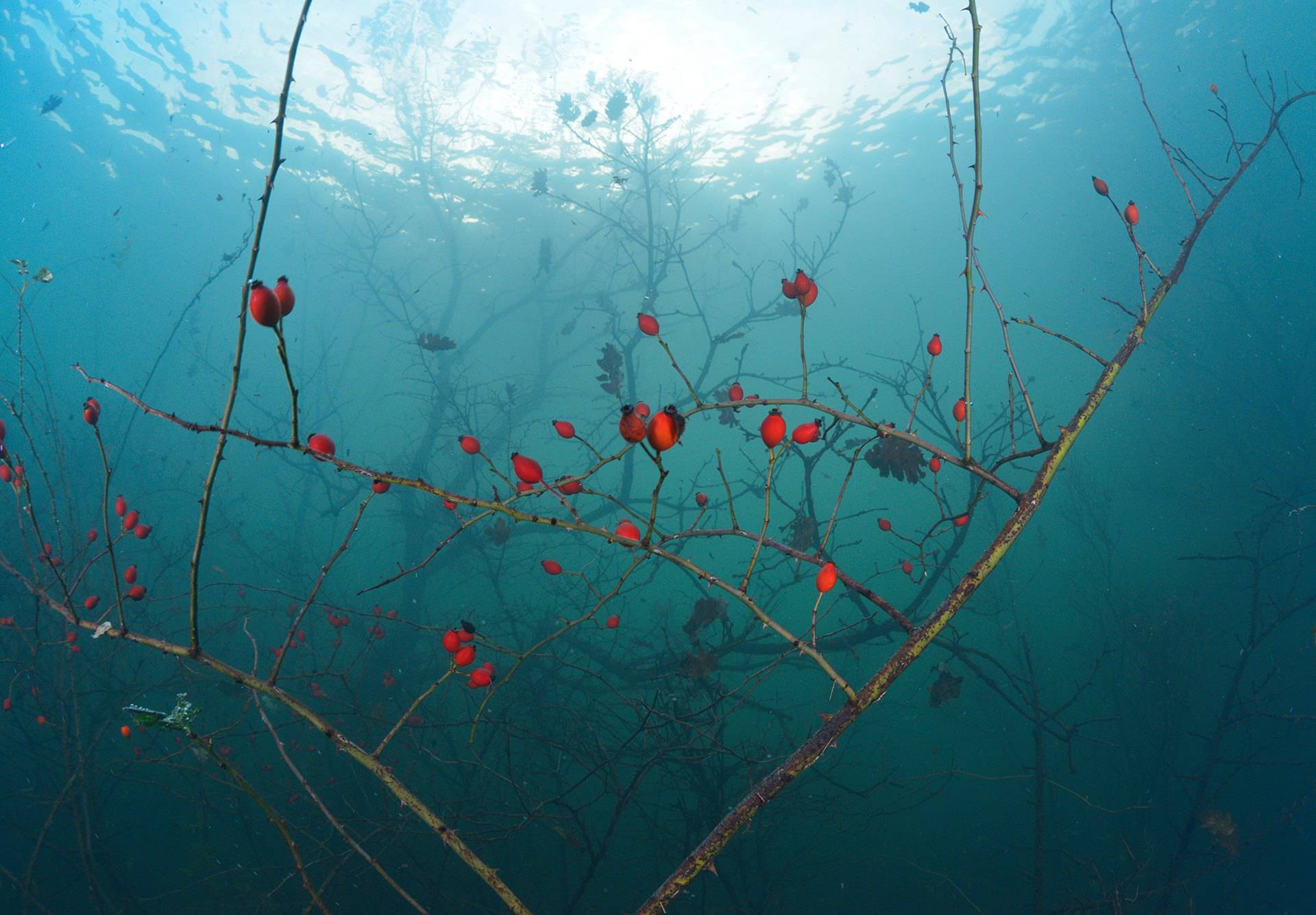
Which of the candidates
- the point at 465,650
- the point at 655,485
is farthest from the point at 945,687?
the point at 465,650

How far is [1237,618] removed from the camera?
18438 millimetres

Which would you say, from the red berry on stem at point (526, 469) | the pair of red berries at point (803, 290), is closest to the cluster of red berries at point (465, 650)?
the red berry on stem at point (526, 469)

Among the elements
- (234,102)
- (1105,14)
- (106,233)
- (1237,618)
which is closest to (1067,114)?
(1105,14)

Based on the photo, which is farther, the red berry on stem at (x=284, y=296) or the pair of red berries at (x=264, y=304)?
the red berry on stem at (x=284, y=296)

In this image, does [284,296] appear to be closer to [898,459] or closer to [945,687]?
[898,459]

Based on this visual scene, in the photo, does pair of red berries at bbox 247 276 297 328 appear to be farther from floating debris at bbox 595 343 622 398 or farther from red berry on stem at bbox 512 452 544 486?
floating debris at bbox 595 343 622 398

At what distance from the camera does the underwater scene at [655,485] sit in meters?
2.06

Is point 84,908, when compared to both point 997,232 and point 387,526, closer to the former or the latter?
point 387,526

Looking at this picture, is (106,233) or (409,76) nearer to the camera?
(409,76)

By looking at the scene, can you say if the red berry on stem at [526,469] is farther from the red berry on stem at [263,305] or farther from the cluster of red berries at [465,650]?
the red berry on stem at [263,305]

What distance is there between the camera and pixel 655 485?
2.76 metres

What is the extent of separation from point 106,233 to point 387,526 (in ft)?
60.1

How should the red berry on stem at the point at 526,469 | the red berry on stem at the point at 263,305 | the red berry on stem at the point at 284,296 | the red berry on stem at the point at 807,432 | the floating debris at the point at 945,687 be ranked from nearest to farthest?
1. the red berry on stem at the point at 263,305
2. the red berry on stem at the point at 284,296
3. the red berry on stem at the point at 526,469
4. the red berry on stem at the point at 807,432
5. the floating debris at the point at 945,687

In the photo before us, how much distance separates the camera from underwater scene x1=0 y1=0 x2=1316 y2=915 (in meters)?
2.06
